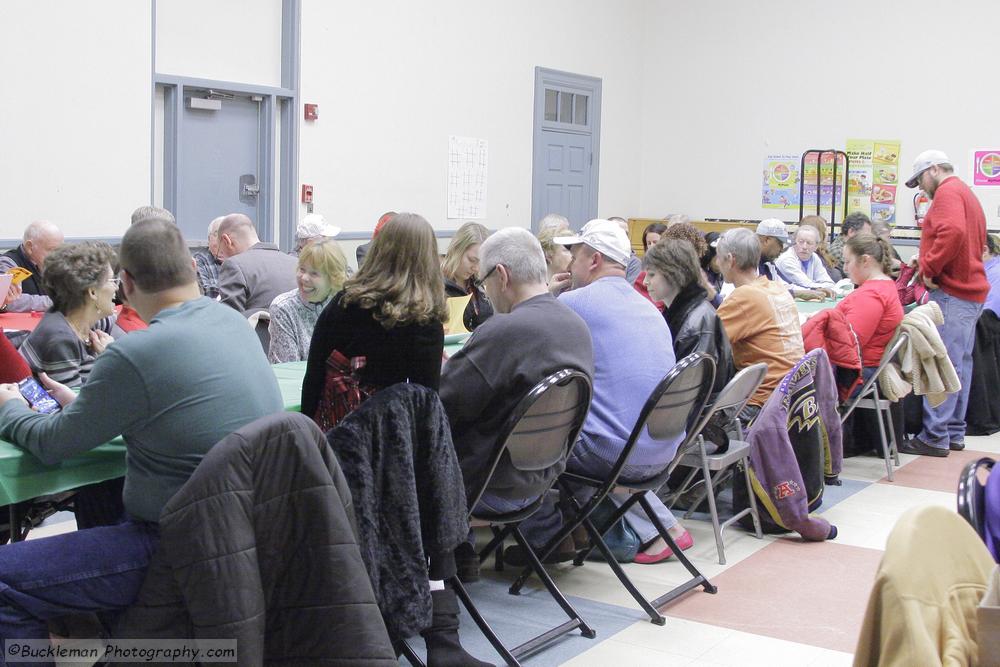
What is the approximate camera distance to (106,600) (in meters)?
2.20

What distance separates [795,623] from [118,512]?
202cm

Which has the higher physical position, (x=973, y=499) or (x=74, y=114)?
(x=74, y=114)

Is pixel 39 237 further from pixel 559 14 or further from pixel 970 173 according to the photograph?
pixel 970 173

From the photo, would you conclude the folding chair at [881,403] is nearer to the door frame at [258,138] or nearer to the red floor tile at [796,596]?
the red floor tile at [796,596]

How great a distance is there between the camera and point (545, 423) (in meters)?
2.97

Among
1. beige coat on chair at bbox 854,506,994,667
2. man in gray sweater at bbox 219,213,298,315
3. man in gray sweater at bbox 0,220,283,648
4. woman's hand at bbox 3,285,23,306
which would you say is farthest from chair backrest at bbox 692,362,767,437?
woman's hand at bbox 3,285,23,306

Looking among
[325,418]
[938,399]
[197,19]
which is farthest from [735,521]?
[197,19]

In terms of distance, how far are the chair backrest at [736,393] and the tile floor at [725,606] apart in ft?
1.79

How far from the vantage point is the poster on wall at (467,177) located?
9.95 metres

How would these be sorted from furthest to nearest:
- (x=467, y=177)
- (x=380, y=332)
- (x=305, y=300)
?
1. (x=467, y=177)
2. (x=305, y=300)
3. (x=380, y=332)

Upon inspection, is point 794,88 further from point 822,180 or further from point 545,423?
point 545,423

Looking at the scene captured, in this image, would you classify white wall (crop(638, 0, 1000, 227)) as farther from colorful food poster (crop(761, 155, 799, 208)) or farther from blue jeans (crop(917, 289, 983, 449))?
blue jeans (crop(917, 289, 983, 449))

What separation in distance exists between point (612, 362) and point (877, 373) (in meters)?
2.21

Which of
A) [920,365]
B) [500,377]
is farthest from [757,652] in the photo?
[920,365]
